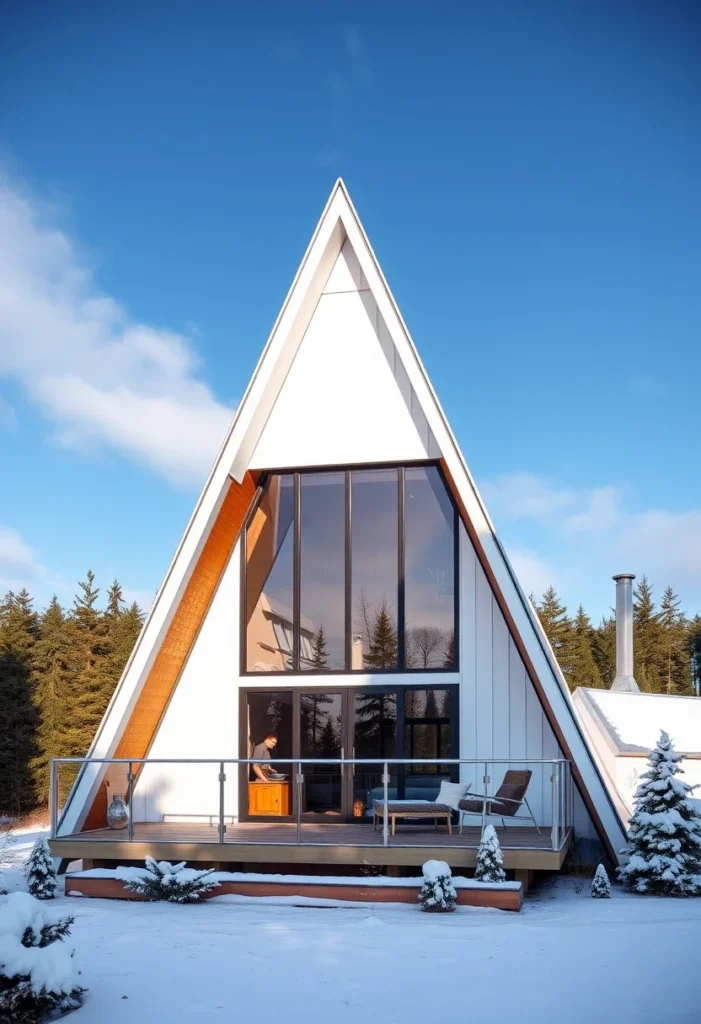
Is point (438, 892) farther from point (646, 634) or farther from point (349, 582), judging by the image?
point (646, 634)

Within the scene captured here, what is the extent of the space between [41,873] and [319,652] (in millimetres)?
4206

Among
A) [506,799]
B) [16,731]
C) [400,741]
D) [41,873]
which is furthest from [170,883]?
[16,731]

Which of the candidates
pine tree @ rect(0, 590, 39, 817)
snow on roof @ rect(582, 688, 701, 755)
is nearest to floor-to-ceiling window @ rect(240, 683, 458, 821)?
snow on roof @ rect(582, 688, 701, 755)

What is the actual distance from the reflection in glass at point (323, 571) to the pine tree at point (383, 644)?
0.37m

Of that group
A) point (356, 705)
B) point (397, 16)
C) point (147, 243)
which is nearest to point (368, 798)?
point (356, 705)

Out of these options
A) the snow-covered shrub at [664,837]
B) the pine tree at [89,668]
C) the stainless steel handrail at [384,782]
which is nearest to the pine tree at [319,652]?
the stainless steel handrail at [384,782]

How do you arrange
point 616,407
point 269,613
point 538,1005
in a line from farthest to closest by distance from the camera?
1. point 616,407
2. point 269,613
3. point 538,1005

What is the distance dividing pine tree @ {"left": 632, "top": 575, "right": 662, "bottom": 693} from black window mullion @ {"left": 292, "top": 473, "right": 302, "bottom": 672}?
28592 millimetres

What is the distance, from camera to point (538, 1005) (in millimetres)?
5250

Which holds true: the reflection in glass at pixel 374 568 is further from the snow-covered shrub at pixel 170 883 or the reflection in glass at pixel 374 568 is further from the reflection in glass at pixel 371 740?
the snow-covered shrub at pixel 170 883

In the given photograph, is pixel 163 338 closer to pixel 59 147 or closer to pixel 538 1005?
pixel 59 147

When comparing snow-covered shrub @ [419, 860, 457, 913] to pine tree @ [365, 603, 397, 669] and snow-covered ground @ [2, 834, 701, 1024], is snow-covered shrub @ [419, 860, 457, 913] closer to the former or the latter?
snow-covered ground @ [2, 834, 701, 1024]

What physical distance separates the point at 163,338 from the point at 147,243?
113 inches

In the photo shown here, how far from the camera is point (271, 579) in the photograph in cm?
1195
